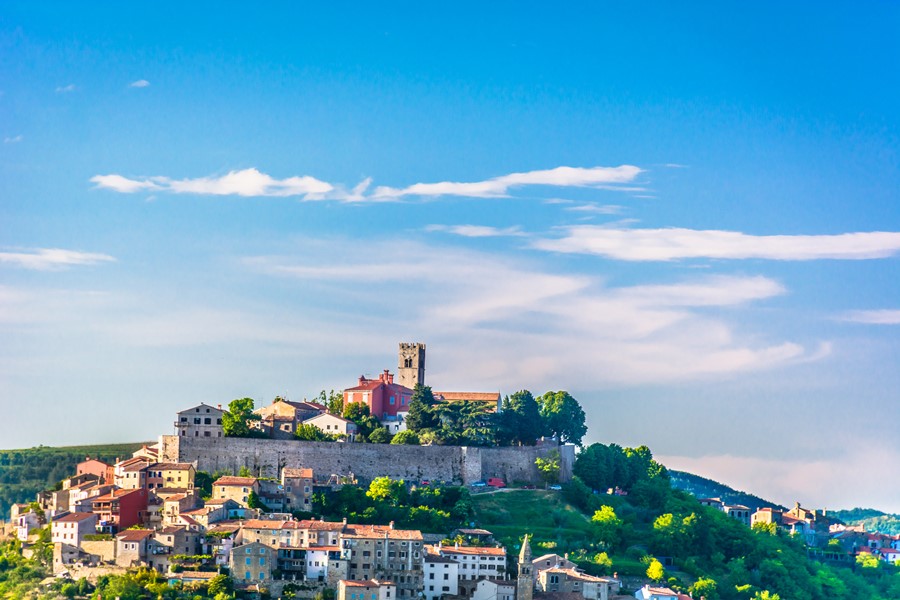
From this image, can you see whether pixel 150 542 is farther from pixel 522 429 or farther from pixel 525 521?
pixel 522 429

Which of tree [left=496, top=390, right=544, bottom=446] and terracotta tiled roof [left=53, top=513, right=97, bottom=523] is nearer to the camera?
terracotta tiled roof [left=53, top=513, right=97, bottom=523]

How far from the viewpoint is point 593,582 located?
61125 millimetres

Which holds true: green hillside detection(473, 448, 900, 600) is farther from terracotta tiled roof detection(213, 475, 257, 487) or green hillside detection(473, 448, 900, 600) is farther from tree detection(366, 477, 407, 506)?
terracotta tiled roof detection(213, 475, 257, 487)

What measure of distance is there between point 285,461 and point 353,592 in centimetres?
1310

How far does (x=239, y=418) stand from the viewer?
227 ft

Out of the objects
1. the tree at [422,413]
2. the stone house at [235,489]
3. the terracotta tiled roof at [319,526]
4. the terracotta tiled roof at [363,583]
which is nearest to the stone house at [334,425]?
the tree at [422,413]

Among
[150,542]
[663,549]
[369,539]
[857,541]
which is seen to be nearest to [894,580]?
[857,541]

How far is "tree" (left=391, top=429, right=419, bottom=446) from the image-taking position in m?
71.6

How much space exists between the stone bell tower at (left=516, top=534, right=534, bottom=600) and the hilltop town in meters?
0.05

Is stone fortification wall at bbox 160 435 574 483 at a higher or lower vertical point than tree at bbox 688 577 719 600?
higher

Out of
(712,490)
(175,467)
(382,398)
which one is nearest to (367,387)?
(382,398)

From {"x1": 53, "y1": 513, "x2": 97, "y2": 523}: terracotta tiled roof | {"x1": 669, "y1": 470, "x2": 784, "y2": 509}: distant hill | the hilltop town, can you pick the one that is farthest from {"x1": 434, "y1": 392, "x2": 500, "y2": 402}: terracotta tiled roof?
{"x1": 669, "y1": 470, "x2": 784, "y2": 509}: distant hill

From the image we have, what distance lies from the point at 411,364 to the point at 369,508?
2177cm

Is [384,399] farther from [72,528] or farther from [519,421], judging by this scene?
[72,528]
